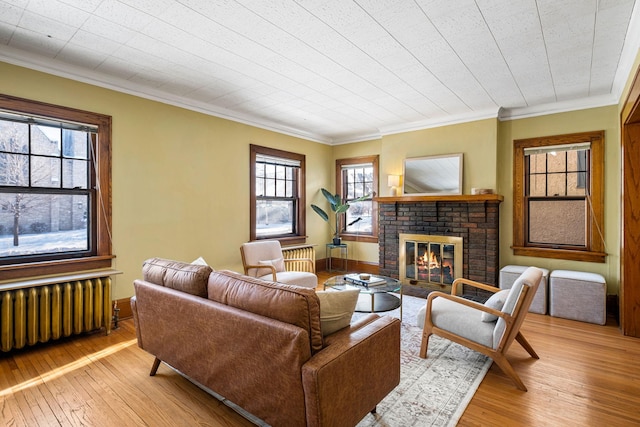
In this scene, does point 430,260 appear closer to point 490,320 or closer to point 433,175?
point 433,175

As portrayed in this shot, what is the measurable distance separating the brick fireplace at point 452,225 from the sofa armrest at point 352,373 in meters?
3.28

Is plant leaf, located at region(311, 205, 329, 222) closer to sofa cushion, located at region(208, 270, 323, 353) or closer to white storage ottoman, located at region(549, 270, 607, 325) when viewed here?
white storage ottoman, located at region(549, 270, 607, 325)

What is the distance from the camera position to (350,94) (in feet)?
13.5

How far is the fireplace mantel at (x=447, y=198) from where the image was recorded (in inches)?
182

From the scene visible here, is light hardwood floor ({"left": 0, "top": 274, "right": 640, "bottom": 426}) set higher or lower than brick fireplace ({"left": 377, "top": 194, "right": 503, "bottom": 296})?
lower

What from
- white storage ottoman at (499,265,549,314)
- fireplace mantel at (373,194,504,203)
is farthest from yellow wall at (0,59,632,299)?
white storage ottoman at (499,265,549,314)

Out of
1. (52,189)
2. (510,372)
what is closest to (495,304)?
(510,372)

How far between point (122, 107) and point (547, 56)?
14.4ft

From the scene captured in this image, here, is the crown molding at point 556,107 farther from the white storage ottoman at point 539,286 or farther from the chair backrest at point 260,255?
the chair backrest at point 260,255

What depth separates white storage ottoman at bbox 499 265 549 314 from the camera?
4.08m

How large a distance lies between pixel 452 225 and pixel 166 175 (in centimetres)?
409

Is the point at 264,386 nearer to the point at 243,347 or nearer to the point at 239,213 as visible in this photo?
the point at 243,347

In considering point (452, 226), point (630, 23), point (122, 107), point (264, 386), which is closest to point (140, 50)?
point (122, 107)

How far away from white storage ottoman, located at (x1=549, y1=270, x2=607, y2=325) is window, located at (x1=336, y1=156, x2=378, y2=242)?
292cm
